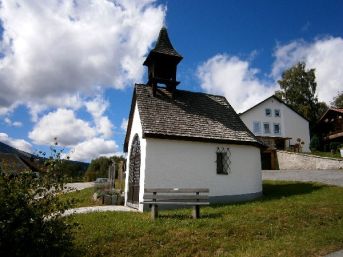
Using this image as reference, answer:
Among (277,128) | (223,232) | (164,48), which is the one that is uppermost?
(164,48)

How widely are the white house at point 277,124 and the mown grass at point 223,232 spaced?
31.6m

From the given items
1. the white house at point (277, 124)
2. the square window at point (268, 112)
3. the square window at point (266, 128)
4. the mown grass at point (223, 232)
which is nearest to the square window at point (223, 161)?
the mown grass at point (223, 232)

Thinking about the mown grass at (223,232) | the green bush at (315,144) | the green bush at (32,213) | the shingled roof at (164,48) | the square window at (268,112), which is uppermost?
the square window at (268,112)

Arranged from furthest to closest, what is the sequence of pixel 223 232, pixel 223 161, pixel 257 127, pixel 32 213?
pixel 257 127, pixel 223 161, pixel 223 232, pixel 32 213

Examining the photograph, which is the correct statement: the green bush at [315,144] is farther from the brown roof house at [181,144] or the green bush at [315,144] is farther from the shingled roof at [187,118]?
the brown roof house at [181,144]

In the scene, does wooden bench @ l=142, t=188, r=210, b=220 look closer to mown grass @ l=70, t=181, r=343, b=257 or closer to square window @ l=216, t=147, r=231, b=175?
mown grass @ l=70, t=181, r=343, b=257

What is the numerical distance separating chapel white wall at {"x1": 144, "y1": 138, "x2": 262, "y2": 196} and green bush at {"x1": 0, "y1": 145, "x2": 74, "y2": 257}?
8.90 m

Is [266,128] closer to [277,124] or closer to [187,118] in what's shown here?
[277,124]

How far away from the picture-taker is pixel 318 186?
63.9ft

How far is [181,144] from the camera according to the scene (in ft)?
55.7

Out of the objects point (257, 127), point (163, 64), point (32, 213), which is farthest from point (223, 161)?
point (257, 127)

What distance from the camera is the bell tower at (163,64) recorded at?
2000cm

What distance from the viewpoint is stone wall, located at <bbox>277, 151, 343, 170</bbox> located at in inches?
1145

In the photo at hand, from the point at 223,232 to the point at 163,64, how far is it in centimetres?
1246
